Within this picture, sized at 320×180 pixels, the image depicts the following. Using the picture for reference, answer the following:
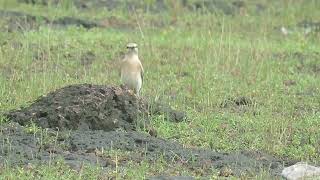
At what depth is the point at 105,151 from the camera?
7.81 metres

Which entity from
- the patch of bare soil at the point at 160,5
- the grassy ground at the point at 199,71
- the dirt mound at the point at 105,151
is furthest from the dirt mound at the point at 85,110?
the patch of bare soil at the point at 160,5

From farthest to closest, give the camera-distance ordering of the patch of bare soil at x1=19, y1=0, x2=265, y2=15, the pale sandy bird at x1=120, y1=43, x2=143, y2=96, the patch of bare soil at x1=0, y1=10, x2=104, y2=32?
the patch of bare soil at x1=19, y1=0, x2=265, y2=15 → the patch of bare soil at x1=0, y1=10, x2=104, y2=32 → the pale sandy bird at x1=120, y1=43, x2=143, y2=96

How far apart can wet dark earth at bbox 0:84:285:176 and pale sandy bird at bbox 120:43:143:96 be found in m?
0.48

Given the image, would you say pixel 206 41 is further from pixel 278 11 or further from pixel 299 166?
pixel 299 166

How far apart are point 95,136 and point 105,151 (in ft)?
1.42

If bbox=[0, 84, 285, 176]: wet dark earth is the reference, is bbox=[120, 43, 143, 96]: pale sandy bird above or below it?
above

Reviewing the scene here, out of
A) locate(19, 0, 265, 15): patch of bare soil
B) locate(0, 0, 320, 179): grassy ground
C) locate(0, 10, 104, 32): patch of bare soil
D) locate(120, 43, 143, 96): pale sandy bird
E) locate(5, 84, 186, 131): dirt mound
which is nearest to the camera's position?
locate(5, 84, 186, 131): dirt mound

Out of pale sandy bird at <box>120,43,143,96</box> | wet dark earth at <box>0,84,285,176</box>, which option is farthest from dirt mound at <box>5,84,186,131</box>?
pale sandy bird at <box>120,43,143,96</box>

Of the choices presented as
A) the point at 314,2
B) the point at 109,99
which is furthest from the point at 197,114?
the point at 314,2

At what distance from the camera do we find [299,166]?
7344 millimetres

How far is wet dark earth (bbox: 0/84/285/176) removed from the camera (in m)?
7.57

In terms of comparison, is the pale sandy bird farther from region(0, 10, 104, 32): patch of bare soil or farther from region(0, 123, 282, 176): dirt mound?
region(0, 10, 104, 32): patch of bare soil

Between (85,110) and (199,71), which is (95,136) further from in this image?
(199,71)

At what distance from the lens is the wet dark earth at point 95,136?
7.57m
